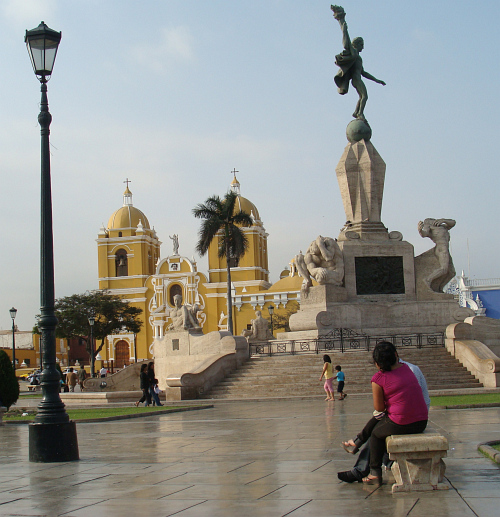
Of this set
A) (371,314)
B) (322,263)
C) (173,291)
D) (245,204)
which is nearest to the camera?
(371,314)

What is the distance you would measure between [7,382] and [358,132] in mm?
15053

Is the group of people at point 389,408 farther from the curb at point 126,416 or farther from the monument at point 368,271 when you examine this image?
the monument at point 368,271

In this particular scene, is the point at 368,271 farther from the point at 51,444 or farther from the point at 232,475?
the point at 232,475

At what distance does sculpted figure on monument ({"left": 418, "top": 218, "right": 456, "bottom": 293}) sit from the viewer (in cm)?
2627

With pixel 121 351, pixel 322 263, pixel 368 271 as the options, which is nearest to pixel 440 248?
pixel 368 271

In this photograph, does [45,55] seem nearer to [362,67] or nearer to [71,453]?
[71,453]

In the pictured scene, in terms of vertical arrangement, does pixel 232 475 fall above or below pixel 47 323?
below

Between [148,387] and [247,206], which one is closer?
[148,387]

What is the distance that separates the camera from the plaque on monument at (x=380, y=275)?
2594 centimetres

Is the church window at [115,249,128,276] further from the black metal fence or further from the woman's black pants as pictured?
the woman's black pants

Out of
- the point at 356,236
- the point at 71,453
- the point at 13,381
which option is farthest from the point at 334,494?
the point at 356,236

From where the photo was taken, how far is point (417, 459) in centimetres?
634

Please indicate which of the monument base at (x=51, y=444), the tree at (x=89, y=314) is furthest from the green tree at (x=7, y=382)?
the tree at (x=89, y=314)

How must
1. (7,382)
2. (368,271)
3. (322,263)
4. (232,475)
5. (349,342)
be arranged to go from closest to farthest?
(232,475)
(7,382)
(349,342)
(322,263)
(368,271)
